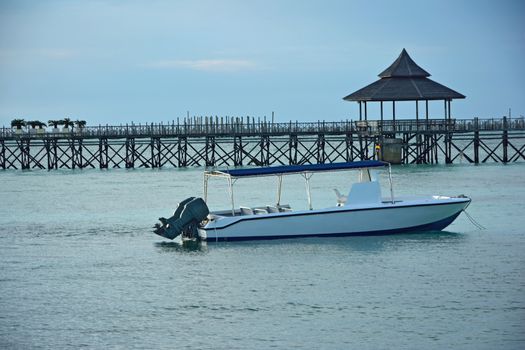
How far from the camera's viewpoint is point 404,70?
263ft

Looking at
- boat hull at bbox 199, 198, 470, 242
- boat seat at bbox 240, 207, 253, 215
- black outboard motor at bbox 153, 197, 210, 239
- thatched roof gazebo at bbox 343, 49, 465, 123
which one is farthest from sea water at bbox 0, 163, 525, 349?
thatched roof gazebo at bbox 343, 49, 465, 123

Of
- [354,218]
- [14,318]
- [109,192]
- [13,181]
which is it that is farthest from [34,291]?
[13,181]

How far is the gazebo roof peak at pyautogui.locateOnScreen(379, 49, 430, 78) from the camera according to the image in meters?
80.1

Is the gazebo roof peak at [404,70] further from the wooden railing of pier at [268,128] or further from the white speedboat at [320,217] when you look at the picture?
the white speedboat at [320,217]

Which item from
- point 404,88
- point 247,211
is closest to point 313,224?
point 247,211

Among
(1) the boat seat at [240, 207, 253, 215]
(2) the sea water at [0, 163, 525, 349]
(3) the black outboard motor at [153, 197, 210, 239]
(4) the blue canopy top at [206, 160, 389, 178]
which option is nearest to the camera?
(2) the sea water at [0, 163, 525, 349]

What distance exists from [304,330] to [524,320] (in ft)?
16.3

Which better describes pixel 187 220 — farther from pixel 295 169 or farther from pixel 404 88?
pixel 404 88

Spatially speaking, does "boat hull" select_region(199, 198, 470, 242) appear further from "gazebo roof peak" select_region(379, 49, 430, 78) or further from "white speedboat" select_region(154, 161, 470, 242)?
"gazebo roof peak" select_region(379, 49, 430, 78)

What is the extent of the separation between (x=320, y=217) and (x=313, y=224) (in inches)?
13.7

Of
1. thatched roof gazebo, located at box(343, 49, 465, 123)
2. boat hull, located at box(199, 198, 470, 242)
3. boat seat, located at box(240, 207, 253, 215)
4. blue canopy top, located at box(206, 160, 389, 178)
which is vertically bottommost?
boat hull, located at box(199, 198, 470, 242)

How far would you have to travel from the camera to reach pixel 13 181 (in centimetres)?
7819

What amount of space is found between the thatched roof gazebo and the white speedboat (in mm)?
38629

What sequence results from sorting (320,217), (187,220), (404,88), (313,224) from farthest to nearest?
(404,88) → (187,220) → (313,224) → (320,217)
